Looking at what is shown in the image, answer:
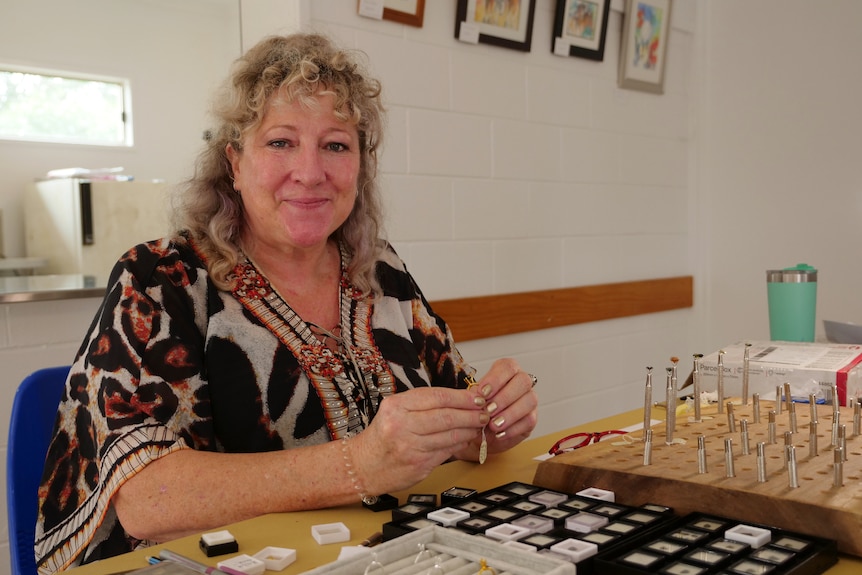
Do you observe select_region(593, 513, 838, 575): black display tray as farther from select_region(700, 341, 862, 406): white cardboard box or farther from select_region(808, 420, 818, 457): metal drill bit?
select_region(700, 341, 862, 406): white cardboard box

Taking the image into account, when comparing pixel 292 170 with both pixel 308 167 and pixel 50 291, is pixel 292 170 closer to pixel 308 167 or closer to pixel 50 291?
pixel 308 167

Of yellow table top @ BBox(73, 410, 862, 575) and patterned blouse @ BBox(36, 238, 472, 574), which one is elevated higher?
patterned blouse @ BBox(36, 238, 472, 574)

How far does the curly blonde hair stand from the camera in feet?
4.86

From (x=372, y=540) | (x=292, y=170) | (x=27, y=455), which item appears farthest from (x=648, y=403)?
(x=27, y=455)

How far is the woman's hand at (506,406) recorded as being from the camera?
50.8 inches

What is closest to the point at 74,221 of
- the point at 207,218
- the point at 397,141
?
the point at 397,141

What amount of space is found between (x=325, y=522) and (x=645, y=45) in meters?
2.80

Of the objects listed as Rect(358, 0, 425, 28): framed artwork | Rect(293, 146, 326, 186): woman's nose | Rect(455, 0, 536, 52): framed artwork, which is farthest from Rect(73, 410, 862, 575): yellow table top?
Rect(455, 0, 536, 52): framed artwork

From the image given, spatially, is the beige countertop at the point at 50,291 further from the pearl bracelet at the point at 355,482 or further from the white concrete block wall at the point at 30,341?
the pearl bracelet at the point at 355,482

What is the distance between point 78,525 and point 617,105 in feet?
8.69

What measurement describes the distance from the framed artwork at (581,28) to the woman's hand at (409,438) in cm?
219

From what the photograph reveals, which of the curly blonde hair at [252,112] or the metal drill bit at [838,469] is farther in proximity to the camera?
the curly blonde hair at [252,112]

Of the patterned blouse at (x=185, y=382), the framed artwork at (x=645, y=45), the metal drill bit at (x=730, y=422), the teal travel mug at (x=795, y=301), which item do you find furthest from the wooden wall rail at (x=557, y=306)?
the metal drill bit at (x=730, y=422)

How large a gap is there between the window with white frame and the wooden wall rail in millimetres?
4345
